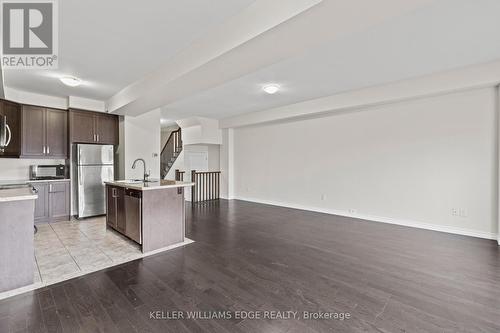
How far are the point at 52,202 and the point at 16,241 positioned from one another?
2831 mm

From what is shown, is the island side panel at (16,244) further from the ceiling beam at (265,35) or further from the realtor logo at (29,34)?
the ceiling beam at (265,35)

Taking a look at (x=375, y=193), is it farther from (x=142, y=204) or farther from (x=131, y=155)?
(x=131, y=155)

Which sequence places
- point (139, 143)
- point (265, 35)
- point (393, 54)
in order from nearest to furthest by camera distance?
1. point (265, 35)
2. point (393, 54)
3. point (139, 143)

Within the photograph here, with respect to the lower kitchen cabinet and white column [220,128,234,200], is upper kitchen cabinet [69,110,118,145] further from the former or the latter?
white column [220,128,234,200]

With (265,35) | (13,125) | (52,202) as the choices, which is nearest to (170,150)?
(52,202)

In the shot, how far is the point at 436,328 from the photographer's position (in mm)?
1768

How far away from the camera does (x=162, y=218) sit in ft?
11.3

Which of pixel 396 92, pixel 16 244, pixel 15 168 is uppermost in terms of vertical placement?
pixel 396 92

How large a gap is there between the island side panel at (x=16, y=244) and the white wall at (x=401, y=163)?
5364 millimetres

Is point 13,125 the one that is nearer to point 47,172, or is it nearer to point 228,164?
point 47,172

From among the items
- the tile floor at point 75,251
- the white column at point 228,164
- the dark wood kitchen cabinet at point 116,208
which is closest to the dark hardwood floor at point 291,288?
the tile floor at point 75,251

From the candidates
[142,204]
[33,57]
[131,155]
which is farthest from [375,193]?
[33,57]

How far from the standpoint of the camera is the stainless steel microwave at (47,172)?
464cm

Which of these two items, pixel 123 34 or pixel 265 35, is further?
pixel 123 34
